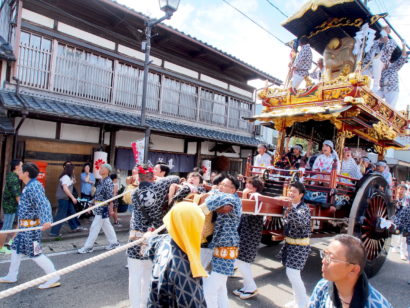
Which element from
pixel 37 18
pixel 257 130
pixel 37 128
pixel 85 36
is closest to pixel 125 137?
pixel 37 128

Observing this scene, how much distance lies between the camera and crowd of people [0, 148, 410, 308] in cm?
175

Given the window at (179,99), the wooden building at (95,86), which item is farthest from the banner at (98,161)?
the window at (179,99)

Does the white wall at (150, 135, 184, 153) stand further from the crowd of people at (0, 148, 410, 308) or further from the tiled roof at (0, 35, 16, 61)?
the crowd of people at (0, 148, 410, 308)

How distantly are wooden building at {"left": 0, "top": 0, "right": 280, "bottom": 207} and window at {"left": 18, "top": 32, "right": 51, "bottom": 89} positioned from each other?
0.02 m

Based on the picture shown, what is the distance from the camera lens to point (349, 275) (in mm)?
1674

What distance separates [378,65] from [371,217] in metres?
3.77

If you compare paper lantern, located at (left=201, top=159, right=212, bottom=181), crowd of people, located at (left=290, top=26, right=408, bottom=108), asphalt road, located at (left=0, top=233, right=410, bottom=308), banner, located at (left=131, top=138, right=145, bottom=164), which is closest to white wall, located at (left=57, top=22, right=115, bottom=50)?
banner, located at (left=131, top=138, right=145, bottom=164)

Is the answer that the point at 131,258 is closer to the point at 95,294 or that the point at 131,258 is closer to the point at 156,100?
the point at 95,294

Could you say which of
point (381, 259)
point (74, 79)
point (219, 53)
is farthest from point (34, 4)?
point (381, 259)

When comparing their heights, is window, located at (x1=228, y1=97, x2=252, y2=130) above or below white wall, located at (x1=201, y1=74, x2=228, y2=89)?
below

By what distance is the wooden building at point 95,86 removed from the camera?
7.85 m

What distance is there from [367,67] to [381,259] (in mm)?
4302

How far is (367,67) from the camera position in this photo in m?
6.89

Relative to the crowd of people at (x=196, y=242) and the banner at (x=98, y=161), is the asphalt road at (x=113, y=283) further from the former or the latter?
the banner at (x=98, y=161)
